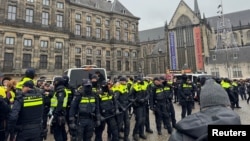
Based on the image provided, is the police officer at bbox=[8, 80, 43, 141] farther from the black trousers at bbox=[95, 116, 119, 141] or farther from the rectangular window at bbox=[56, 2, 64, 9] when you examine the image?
the rectangular window at bbox=[56, 2, 64, 9]

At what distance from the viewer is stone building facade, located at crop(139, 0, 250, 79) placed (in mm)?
49312

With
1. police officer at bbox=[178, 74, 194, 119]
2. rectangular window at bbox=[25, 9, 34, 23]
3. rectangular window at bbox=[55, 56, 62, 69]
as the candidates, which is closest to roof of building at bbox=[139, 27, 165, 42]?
rectangular window at bbox=[55, 56, 62, 69]

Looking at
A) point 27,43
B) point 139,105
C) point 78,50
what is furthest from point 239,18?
point 139,105

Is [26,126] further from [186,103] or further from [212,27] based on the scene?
[212,27]

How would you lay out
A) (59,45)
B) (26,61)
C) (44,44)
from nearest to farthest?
(26,61)
(44,44)
(59,45)

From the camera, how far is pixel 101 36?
45.0 m

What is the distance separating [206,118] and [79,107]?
14.9 ft

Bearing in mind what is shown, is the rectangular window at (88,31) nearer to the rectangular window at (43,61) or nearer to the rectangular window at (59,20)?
the rectangular window at (59,20)

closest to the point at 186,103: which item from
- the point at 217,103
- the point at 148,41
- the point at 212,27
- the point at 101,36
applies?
the point at 217,103

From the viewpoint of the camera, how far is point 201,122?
59.3 inches

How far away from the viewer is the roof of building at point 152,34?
262 feet

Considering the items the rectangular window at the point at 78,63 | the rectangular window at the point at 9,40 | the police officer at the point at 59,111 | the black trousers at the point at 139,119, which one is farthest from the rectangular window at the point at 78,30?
the police officer at the point at 59,111

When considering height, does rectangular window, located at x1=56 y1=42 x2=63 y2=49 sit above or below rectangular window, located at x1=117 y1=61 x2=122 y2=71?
above

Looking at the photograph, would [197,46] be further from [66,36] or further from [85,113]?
[85,113]
